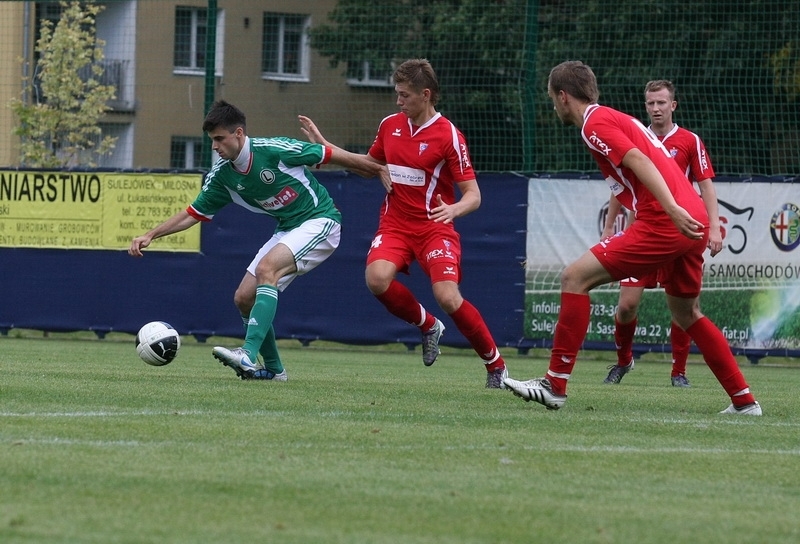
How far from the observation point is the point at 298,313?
15469mm

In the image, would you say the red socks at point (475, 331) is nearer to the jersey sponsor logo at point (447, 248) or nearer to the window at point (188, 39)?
the jersey sponsor logo at point (447, 248)

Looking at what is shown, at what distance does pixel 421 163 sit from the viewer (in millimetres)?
9422

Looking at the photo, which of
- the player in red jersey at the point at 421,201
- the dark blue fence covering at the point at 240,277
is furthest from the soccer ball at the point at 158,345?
the dark blue fence covering at the point at 240,277

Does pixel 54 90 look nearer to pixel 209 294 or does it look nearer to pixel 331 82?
pixel 331 82

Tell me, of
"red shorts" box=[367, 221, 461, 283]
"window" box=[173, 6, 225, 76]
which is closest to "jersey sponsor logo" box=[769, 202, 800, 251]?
"red shorts" box=[367, 221, 461, 283]

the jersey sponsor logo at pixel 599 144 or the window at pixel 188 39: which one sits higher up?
the window at pixel 188 39

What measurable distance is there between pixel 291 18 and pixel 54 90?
459 centimetres

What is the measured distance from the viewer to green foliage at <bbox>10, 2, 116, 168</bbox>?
23.3m

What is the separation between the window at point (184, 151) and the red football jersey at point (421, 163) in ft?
37.8

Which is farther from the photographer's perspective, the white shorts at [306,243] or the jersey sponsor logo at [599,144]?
the white shorts at [306,243]

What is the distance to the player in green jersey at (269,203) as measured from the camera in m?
9.05

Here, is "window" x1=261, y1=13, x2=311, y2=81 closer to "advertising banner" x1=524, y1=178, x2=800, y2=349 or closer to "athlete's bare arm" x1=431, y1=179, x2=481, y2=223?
"advertising banner" x1=524, y1=178, x2=800, y2=349

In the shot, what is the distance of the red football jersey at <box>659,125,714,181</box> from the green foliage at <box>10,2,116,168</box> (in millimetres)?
14103

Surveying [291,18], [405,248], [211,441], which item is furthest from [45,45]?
[211,441]
